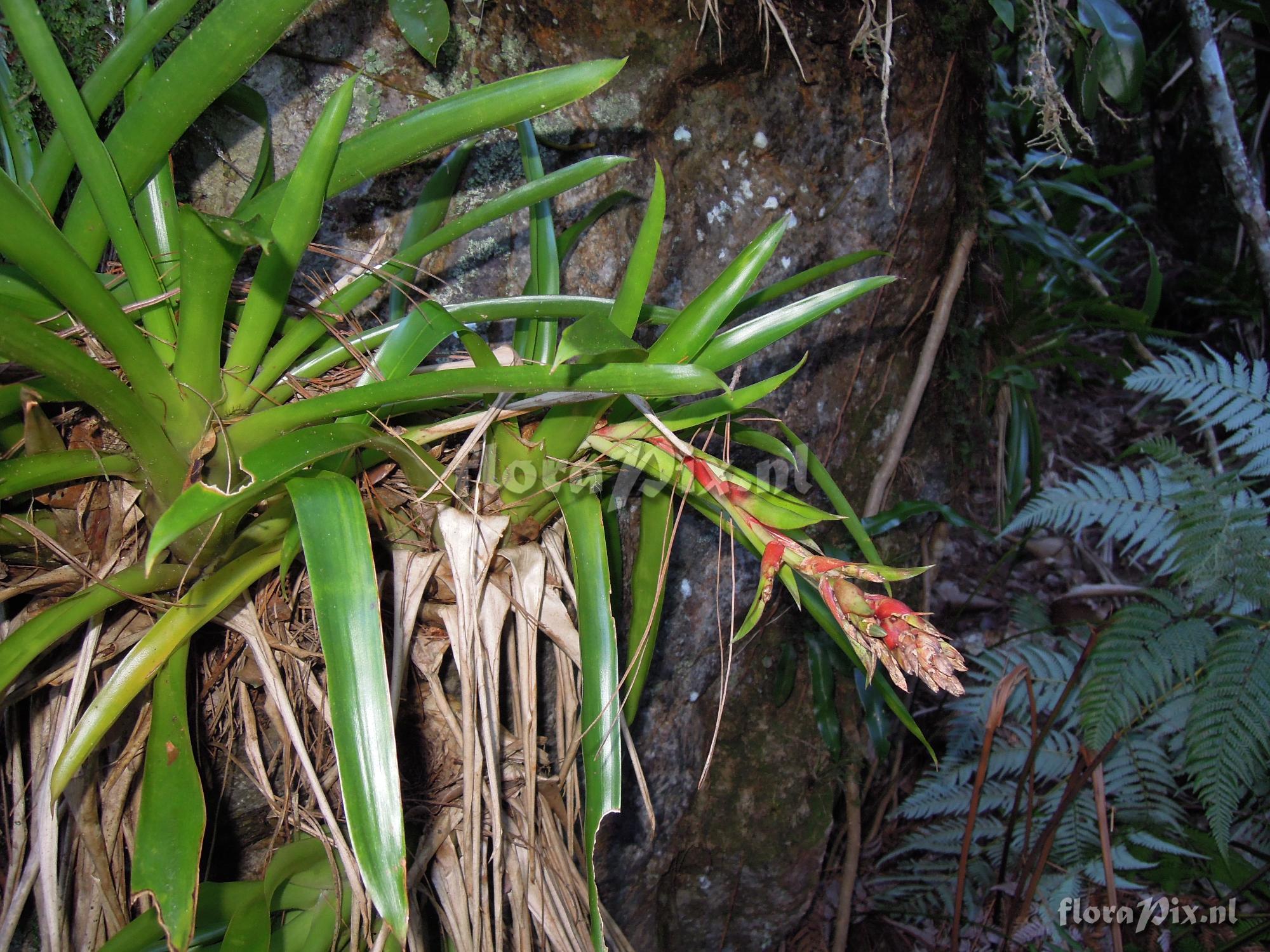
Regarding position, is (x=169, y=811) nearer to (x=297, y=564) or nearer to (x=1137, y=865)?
(x=297, y=564)

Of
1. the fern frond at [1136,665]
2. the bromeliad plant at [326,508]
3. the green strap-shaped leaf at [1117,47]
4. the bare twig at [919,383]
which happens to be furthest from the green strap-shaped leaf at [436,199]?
the fern frond at [1136,665]

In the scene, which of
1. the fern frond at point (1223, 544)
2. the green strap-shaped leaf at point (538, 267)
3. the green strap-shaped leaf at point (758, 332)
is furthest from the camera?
the fern frond at point (1223, 544)

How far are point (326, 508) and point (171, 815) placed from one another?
255 mm

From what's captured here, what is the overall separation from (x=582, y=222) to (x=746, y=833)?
→ 3.46ft

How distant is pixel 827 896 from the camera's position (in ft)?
4.72

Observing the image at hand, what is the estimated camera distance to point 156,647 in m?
0.55

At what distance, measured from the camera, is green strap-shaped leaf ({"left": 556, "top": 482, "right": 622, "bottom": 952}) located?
1.93 ft

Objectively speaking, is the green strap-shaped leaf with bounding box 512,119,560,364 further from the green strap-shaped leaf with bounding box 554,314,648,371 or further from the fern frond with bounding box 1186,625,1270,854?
the fern frond with bounding box 1186,625,1270,854

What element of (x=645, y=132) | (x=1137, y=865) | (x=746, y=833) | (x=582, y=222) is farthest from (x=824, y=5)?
(x=1137, y=865)

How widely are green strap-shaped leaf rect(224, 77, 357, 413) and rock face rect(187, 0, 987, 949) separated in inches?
11.7

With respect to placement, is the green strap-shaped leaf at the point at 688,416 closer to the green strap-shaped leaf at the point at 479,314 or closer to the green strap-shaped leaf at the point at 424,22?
the green strap-shaped leaf at the point at 479,314

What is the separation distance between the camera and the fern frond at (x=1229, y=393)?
4.49ft

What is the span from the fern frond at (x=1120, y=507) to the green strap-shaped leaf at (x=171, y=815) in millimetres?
1337

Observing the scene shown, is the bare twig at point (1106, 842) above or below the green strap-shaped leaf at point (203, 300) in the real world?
below
